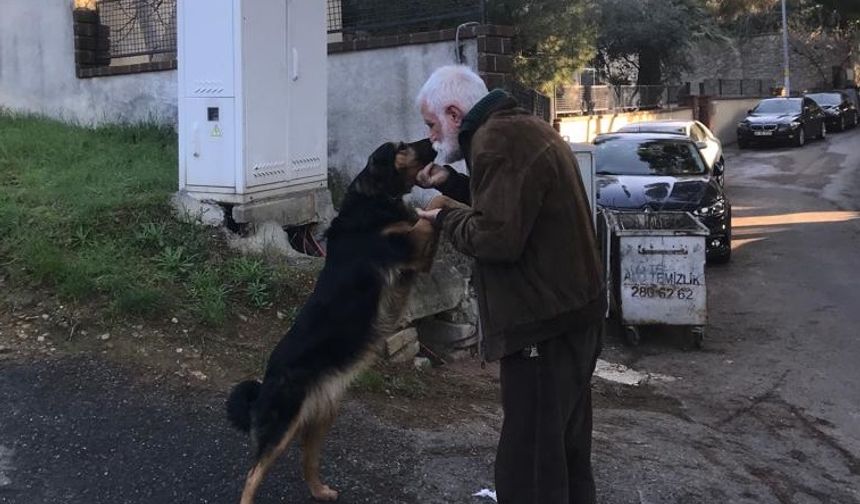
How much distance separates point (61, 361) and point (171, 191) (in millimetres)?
2032

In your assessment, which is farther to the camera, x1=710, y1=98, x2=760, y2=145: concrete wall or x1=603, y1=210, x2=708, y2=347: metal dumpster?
x1=710, y1=98, x2=760, y2=145: concrete wall

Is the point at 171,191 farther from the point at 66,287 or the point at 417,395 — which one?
the point at 417,395

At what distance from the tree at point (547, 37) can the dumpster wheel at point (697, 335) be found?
921 centimetres

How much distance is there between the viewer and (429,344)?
656 cm

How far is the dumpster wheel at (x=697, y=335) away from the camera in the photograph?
25.7ft

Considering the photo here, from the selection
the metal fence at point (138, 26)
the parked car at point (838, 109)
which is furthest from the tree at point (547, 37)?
the parked car at point (838, 109)

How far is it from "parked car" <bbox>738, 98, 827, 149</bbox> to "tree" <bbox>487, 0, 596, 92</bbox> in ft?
37.9

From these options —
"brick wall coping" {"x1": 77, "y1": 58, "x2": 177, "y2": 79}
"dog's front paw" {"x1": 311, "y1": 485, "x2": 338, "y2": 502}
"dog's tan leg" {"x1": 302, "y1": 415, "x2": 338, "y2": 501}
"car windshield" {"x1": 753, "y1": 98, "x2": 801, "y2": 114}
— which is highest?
"car windshield" {"x1": 753, "y1": 98, "x2": 801, "y2": 114}

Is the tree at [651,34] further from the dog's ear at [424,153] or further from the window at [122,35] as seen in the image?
the dog's ear at [424,153]

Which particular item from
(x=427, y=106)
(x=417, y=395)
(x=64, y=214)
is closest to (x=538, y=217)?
(x=427, y=106)

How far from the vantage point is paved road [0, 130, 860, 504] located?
399 centimetres

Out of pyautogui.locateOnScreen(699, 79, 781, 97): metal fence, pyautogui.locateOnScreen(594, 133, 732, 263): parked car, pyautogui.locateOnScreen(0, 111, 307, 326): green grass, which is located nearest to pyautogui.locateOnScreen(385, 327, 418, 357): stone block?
pyautogui.locateOnScreen(0, 111, 307, 326): green grass

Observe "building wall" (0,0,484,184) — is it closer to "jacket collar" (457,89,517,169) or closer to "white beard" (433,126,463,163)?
"white beard" (433,126,463,163)

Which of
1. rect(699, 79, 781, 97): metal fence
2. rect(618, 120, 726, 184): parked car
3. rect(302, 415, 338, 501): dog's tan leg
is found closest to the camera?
rect(302, 415, 338, 501): dog's tan leg
